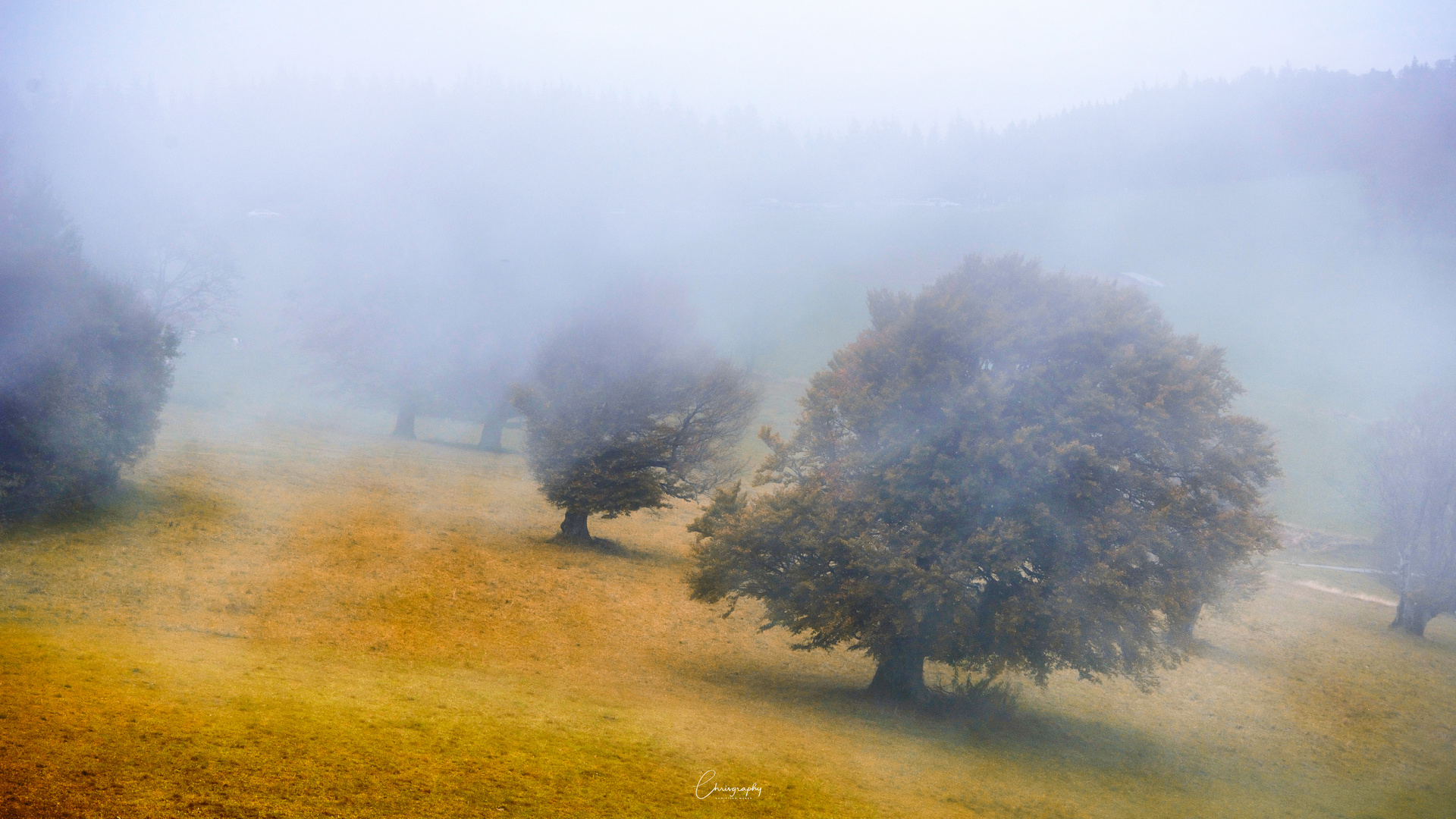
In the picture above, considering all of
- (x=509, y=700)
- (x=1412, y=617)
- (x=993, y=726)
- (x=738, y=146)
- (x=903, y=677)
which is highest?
(x=738, y=146)

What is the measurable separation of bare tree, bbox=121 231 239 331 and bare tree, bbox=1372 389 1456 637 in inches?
2221

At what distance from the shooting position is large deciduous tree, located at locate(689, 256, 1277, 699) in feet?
40.3

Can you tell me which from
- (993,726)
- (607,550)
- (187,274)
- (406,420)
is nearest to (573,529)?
(607,550)

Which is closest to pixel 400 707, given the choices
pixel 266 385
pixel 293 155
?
pixel 266 385

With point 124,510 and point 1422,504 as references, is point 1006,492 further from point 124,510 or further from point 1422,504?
point 1422,504

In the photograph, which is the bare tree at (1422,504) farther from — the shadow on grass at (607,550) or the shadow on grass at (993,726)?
the shadow on grass at (607,550)

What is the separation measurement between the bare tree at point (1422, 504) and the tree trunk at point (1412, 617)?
2cm

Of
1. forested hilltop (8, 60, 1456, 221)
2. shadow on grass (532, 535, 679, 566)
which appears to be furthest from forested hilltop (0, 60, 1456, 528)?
shadow on grass (532, 535, 679, 566)

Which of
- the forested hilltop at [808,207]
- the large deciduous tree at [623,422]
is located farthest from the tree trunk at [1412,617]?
the large deciduous tree at [623,422]

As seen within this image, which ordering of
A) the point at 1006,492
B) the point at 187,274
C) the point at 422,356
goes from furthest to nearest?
the point at 422,356 < the point at 187,274 < the point at 1006,492

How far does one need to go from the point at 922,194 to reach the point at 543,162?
6856 cm

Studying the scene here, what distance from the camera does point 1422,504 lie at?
28375mm

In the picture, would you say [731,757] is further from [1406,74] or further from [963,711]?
[1406,74]

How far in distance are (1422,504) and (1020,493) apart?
26.4 meters
